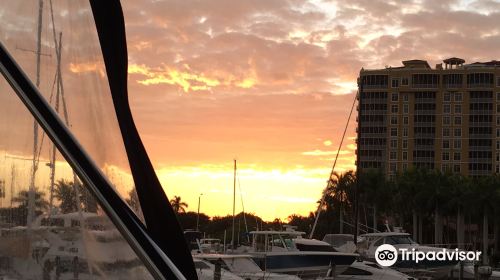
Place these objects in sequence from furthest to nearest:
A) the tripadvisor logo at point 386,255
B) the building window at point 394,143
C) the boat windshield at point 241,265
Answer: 1. the building window at point 394,143
2. the tripadvisor logo at point 386,255
3. the boat windshield at point 241,265

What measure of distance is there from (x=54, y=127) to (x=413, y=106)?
121 metres

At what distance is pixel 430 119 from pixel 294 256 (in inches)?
4150

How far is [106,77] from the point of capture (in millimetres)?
2551

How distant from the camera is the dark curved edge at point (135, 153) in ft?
A: 8.04

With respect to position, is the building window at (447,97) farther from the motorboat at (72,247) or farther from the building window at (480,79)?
the motorboat at (72,247)

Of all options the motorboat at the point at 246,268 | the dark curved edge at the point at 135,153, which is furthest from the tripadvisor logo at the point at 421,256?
the dark curved edge at the point at 135,153

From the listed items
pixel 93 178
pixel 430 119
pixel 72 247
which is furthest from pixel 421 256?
pixel 430 119

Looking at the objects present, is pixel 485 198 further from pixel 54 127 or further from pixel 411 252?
pixel 54 127

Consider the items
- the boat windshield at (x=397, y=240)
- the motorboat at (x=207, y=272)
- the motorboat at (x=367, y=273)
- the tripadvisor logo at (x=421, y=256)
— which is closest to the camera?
the motorboat at (x=207, y=272)

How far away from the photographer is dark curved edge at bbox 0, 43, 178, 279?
86.8 inches

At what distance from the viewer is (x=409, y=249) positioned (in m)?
24.2

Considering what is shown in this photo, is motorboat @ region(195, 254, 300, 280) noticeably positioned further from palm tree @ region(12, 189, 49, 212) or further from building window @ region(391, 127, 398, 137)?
A: building window @ region(391, 127, 398, 137)

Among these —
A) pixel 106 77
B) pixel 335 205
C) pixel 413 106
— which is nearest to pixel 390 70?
pixel 413 106

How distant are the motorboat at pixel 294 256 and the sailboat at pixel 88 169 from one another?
1581 cm
